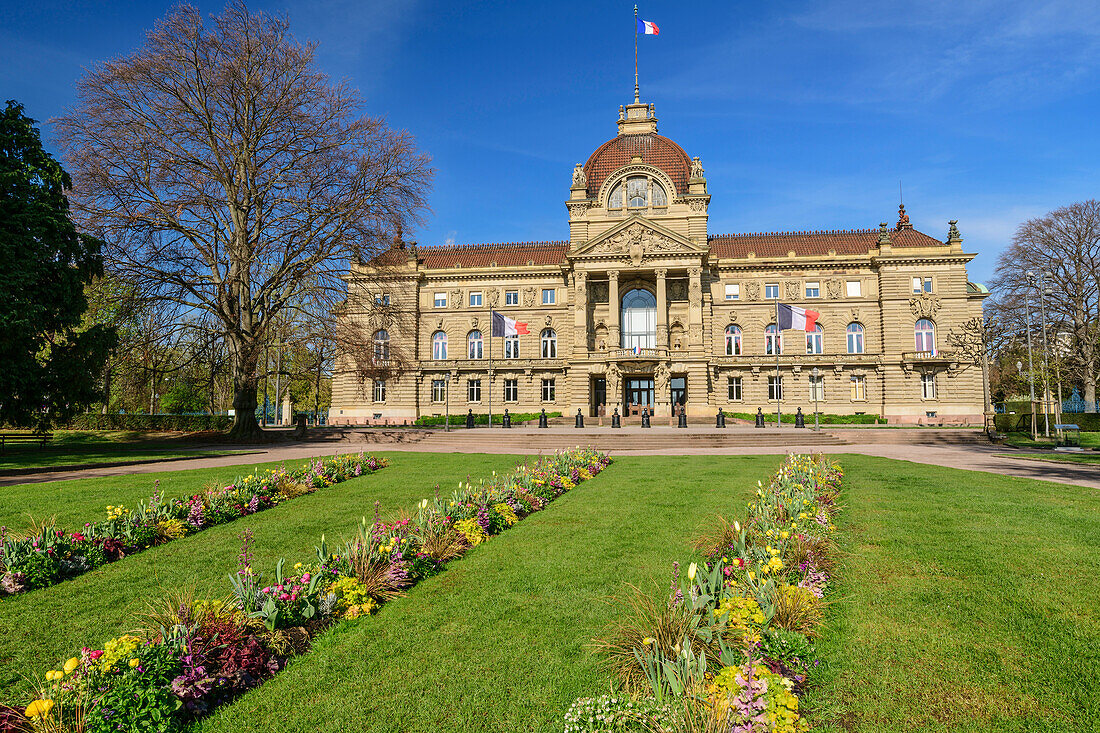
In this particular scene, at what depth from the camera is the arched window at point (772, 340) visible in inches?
2168

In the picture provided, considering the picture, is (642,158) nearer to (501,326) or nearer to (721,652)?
(501,326)

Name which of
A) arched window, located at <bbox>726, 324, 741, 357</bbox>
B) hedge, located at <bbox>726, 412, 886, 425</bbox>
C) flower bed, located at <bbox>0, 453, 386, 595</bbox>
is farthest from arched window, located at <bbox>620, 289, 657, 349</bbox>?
flower bed, located at <bbox>0, 453, 386, 595</bbox>

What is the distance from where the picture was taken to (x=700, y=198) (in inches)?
2120

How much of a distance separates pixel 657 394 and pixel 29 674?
47618 mm

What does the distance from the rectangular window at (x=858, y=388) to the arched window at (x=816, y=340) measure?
3982 mm

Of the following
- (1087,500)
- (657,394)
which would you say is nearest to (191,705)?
(1087,500)

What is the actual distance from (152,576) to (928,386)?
6018cm

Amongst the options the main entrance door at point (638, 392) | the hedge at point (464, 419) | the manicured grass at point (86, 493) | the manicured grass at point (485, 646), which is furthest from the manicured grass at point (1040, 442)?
the manicured grass at point (86, 493)

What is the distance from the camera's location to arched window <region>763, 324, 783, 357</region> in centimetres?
5506

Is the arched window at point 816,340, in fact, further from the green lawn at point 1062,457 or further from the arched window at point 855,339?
the green lawn at point 1062,457

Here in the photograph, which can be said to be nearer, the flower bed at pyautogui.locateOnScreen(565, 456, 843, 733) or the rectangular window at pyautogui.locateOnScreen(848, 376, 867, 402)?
the flower bed at pyautogui.locateOnScreen(565, 456, 843, 733)

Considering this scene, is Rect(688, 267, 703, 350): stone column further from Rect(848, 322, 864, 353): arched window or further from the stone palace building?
Rect(848, 322, 864, 353): arched window

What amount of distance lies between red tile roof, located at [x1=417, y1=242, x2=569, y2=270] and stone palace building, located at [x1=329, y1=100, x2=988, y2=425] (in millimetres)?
1751

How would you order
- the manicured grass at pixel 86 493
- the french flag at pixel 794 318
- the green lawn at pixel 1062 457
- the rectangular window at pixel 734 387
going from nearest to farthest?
the manicured grass at pixel 86 493 → the green lawn at pixel 1062 457 → the french flag at pixel 794 318 → the rectangular window at pixel 734 387
